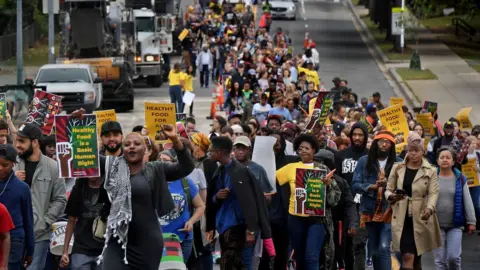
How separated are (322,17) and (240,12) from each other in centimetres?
1008

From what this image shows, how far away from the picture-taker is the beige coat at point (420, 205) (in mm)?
12820

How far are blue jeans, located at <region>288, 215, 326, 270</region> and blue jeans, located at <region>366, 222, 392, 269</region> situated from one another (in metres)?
0.79

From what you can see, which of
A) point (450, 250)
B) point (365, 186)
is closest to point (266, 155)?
point (365, 186)

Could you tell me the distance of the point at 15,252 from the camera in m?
10.3

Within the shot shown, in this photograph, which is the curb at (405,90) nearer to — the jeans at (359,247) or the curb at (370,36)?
the curb at (370,36)

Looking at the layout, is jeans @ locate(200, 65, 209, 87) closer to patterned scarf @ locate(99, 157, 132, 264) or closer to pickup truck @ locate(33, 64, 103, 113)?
pickup truck @ locate(33, 64, 103, 113)

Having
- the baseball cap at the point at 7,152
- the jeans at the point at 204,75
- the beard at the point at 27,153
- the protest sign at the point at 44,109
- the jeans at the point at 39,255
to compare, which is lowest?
the jeans at the point at 204,75

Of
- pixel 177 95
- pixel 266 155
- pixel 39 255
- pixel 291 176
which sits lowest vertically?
pixel 177 95

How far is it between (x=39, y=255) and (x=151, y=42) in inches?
1402

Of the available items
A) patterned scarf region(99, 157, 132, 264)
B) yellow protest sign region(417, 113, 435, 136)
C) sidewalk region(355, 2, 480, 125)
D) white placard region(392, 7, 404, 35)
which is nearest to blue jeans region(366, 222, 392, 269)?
patterned scarf region(99, 157, 132, 264)

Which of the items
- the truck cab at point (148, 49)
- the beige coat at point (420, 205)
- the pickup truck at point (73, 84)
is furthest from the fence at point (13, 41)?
the beige coat at point (420, 205)

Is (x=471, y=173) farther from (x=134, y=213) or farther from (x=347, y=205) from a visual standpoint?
(x=134, y=213)

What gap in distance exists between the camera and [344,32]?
6425 cm

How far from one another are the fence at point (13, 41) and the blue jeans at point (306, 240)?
42673 mm
